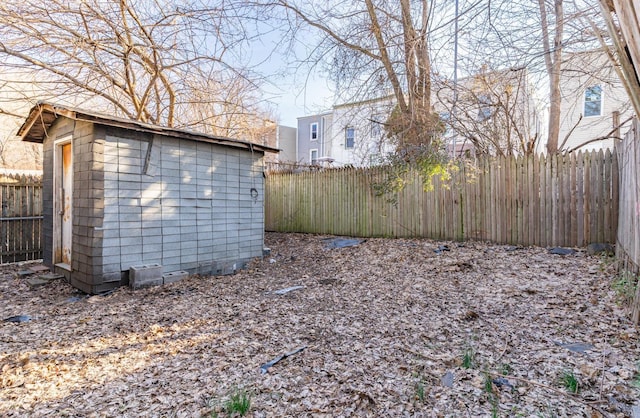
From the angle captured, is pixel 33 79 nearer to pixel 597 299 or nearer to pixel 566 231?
pixel 597 299

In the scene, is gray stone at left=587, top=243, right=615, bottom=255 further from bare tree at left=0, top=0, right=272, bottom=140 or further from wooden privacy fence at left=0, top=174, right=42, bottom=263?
wooden privacy fence at left=0, top=174, right=42, bottom=263

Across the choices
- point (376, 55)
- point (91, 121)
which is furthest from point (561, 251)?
point (91, 121)

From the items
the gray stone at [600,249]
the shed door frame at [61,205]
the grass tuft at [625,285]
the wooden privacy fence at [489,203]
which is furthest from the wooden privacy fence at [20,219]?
the gray stone at [600,249]

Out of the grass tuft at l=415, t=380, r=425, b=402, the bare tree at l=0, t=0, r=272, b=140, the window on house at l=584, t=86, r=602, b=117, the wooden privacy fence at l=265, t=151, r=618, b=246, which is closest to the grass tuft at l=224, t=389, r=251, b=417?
the grass tuft at l=415, t=380, r=425, b=402

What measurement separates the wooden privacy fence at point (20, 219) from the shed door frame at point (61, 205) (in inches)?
74.9

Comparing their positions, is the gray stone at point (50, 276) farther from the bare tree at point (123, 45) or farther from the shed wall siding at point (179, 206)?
the bare tree at point (123, 45)

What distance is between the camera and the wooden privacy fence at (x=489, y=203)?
5805 mm

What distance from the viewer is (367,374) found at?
2.61 meters

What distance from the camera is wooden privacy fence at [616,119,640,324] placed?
12.1 feet

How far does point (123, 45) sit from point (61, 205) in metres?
3.34

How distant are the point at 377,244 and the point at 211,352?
16.9ft

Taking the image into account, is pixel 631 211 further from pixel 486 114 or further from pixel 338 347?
pixel 486 114

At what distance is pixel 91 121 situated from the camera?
4727 millimetres

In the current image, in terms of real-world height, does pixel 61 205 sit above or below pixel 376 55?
below
